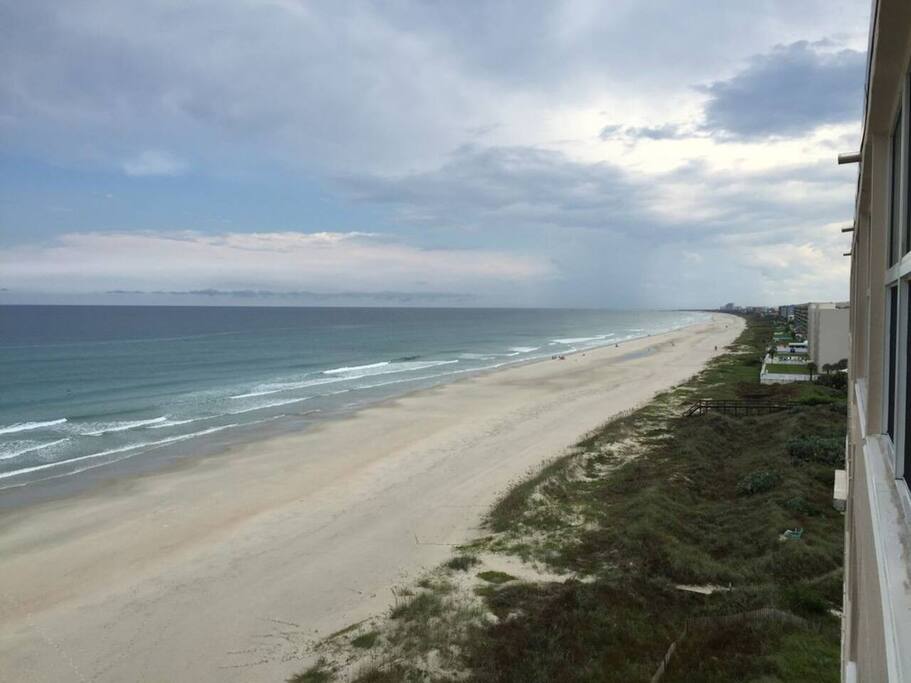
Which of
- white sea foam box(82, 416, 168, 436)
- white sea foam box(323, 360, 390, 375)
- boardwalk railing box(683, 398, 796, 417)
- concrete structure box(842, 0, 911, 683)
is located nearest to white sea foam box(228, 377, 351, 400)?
white sea foam box(323, 360, 390, 375)

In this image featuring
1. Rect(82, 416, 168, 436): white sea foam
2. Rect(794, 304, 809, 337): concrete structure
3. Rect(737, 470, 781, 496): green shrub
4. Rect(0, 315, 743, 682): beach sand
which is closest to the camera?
Rect(0, 315, 743, 682): beach sand

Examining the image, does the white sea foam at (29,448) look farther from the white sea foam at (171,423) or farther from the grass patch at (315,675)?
the grass patch at (315,675)

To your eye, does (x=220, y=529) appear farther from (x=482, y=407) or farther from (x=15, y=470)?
(x=482, y=407)

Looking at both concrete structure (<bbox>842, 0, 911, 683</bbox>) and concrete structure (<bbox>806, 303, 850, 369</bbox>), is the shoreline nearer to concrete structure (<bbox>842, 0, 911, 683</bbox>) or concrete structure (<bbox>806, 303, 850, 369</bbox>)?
concrete structure (<bbox>842, 0, 911, 683</bbox>)

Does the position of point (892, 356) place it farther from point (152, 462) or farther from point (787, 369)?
point (787, 369)

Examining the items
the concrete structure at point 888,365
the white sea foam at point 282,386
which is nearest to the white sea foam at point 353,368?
the white sea foam at point 282,386

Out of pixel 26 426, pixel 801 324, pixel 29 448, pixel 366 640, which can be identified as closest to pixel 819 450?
pixel 366 640

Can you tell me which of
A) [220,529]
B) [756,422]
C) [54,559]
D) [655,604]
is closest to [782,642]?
[655,604]
